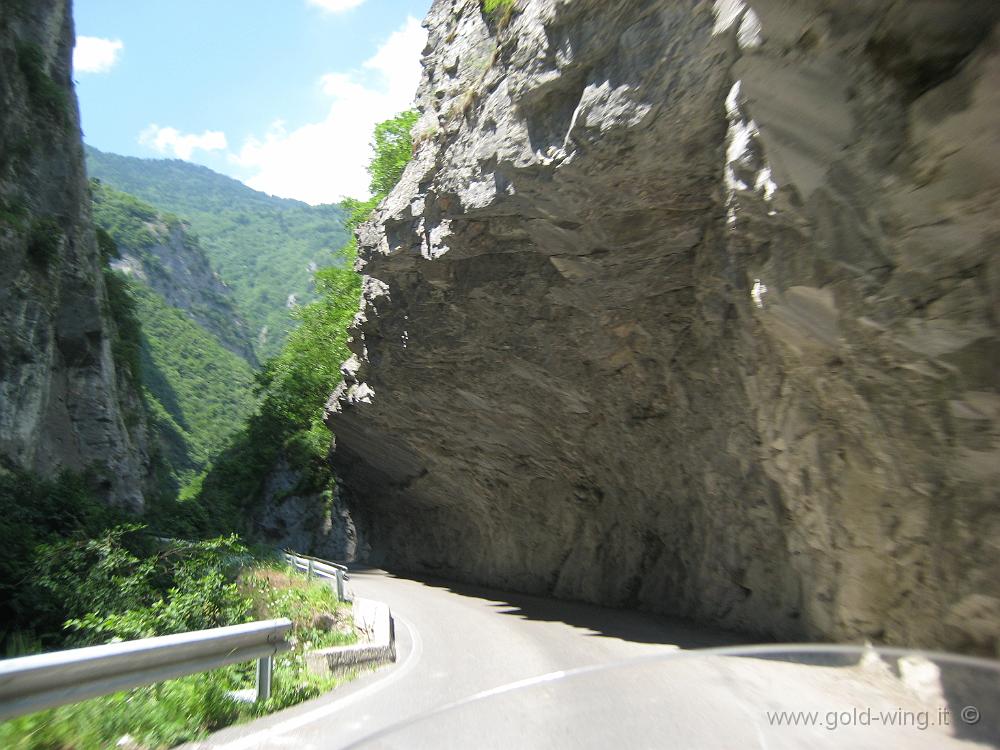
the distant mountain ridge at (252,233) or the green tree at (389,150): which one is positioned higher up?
the distant mountain ridge at (252,233)

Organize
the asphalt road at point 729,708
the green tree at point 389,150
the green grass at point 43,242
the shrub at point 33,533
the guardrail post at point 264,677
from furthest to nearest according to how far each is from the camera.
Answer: the green tree at point 389,150 < the green grass at point 43,242 < the shrub at point 33,533 < the guardrail post at point 264,677 < the asphalt road at point 729,708

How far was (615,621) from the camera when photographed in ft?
37.0

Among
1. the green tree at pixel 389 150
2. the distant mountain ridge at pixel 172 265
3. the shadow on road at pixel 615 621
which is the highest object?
the distant mountain ridge at pixel 172 265

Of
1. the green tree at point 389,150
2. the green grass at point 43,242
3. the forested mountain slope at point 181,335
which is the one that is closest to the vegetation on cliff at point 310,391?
the green tree at point 389,150

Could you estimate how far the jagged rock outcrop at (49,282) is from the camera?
15008 mm

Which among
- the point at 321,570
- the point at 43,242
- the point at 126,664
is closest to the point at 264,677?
the point at 126,664

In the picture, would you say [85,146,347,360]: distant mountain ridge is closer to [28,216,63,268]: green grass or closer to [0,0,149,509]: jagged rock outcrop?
Result: [0,0,149,509]: jagged rock outcrop

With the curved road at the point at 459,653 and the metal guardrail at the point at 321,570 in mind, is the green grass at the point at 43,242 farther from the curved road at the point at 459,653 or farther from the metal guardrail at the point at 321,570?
the curved road at the point at 459,653

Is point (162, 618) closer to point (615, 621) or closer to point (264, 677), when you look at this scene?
point (264, 677)

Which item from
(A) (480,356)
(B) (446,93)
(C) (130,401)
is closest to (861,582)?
(A) (480,356)

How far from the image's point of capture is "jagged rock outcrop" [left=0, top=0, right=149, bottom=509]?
49.2 ft

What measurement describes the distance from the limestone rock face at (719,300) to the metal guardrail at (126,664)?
526 centimetres

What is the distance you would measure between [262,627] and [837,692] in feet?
14.6

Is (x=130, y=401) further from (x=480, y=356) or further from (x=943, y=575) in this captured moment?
(x=943, y=575)
